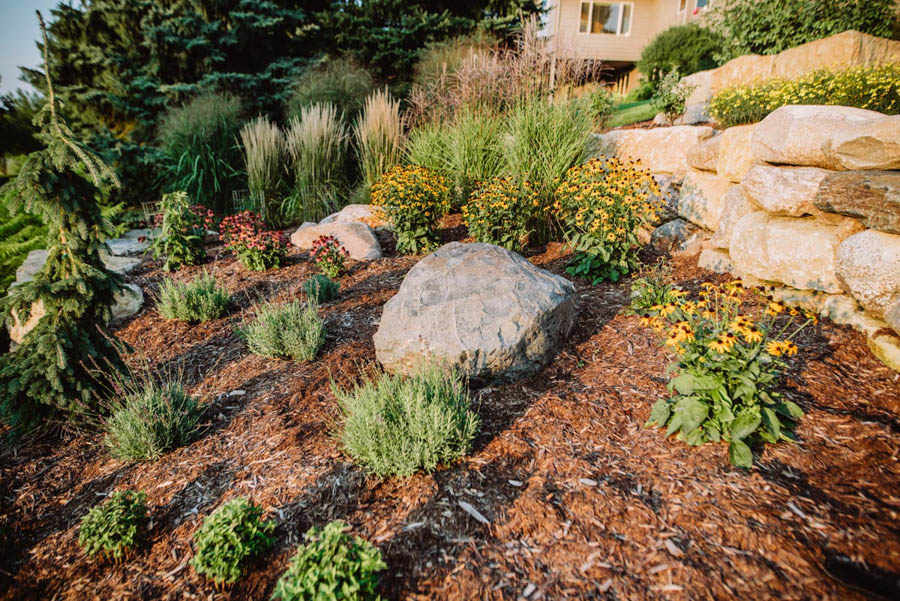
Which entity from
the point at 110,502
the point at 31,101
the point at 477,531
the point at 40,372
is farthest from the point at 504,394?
the point at 31,101

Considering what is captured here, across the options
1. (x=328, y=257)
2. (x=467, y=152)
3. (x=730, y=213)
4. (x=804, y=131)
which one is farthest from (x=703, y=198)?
(x=328, y=257)

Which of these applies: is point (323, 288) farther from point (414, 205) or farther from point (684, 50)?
point (684, 50)

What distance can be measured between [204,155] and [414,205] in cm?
451

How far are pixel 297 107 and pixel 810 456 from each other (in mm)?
9006

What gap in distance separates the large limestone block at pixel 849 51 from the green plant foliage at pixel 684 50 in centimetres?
525

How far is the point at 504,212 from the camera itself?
14.4 ft

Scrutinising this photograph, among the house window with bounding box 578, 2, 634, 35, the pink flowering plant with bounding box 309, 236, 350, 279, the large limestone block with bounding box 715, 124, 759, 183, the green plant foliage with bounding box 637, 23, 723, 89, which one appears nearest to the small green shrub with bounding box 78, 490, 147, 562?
the pink flowering plant with bounding box 309, 236, 350, 279

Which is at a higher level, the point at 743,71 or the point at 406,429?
the point at 743,71

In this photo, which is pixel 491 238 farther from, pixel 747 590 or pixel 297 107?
A: pixel 297 107

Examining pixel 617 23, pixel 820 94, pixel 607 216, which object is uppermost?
pixel 617 23

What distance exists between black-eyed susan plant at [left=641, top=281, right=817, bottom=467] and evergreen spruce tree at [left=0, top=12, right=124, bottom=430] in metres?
3.18

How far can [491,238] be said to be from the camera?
15.0ft

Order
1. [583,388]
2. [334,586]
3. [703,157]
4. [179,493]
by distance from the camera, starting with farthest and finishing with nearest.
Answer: [703,157] → [583,388] → [179,493] → [334,586]

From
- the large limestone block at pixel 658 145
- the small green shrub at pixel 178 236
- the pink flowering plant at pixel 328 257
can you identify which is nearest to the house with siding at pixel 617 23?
the large limestone block at pixel 658 145
